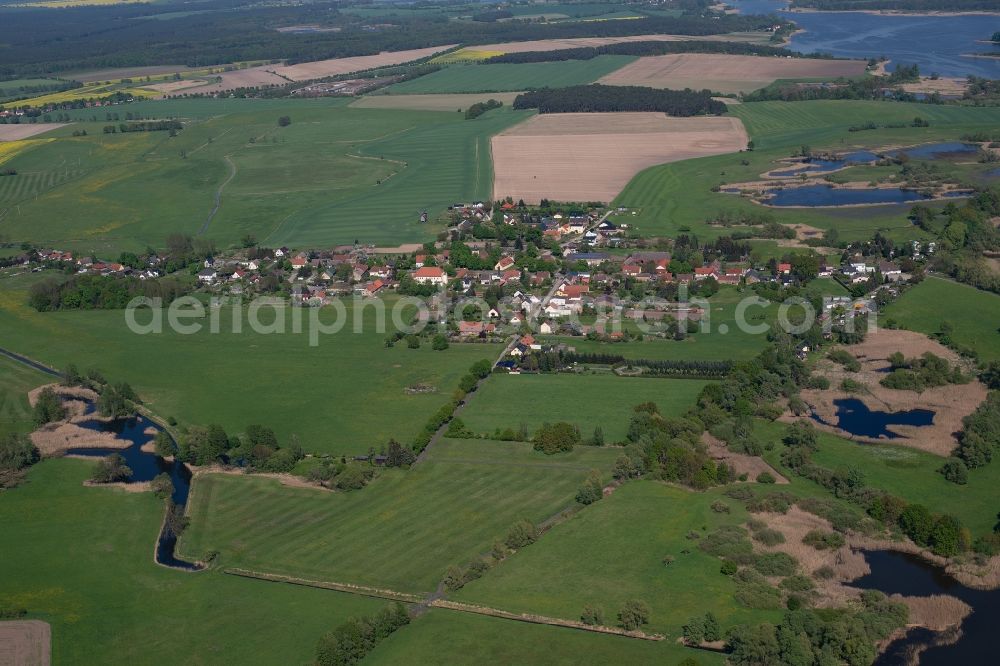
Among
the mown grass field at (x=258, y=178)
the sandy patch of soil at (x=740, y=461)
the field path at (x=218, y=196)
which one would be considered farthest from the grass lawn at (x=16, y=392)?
the sandy patch of soil at (x=740, y=461)

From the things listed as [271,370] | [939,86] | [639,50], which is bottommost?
[271,370]

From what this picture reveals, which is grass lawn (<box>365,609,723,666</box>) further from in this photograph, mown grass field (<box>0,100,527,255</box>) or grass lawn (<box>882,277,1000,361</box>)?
mown grass field (<box>0,100,527,255</box>)

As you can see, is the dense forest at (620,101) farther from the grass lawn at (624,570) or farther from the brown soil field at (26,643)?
the brown soil field at (26,643)

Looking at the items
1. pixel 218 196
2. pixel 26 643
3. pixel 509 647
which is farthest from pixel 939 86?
pixel 26 643

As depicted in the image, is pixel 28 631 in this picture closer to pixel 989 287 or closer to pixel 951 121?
pixel 989 287

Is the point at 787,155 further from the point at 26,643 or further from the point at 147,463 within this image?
the point at 26,643

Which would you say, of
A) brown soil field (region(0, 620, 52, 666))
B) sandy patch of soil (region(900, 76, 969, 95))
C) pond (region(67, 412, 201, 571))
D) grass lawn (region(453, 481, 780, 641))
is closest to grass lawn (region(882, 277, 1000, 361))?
grass lawn (region(453, 481, 780, 641))
